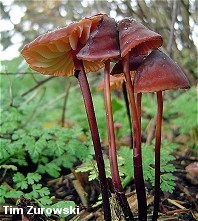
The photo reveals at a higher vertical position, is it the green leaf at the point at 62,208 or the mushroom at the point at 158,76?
the mushroom at the point at 158,76

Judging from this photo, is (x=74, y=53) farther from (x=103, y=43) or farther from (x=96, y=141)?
(x=96, y=141)

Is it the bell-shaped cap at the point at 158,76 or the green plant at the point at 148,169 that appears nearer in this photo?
the bell-shaped cap at the point at 158,76

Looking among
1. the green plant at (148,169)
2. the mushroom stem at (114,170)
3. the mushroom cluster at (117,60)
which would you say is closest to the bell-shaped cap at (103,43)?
the mushroom cluster at (117,60)

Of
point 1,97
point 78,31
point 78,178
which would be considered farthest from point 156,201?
point 1,97

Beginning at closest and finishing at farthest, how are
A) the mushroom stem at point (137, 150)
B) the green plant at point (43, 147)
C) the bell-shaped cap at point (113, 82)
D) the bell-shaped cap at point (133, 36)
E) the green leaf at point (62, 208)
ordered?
the bell-shaped cap at point (133, 36), the mushroom stem at point (137, 150), the green leaf at point (62, 208), the green plant at point (43, 147), the bell-shaped cap at point (113, 82)

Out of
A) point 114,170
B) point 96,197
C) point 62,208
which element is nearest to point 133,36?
point 114,170

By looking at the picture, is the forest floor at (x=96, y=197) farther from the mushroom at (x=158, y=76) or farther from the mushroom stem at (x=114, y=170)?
the mushroom at (x=158, y=76)

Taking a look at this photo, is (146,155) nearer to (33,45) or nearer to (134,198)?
(134,198)
